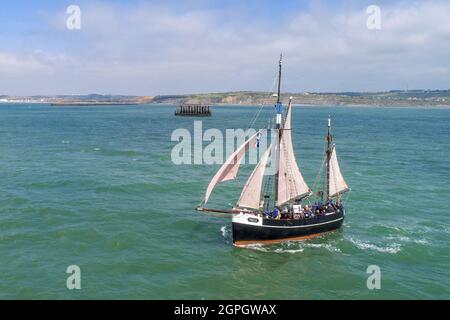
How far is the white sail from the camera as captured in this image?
3284cm

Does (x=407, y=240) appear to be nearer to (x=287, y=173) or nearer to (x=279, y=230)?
(x=279, y=230)

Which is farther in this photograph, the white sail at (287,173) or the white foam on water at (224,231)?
the white foam on water at (224,231)

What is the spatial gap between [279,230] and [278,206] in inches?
99.7

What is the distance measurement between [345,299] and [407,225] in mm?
14081

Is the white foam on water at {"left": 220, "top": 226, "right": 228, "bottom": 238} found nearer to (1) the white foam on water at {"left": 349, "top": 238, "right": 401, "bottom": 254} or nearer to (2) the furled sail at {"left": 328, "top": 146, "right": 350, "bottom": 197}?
(2) the furled sail at {"left": 328, "top": 146, "right": 350, "bottom": 197}

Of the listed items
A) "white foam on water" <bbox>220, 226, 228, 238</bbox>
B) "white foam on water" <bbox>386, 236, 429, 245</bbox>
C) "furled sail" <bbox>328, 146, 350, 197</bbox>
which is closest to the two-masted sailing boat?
"furled sail" <bbox>328, 146, 350, 197</bbox>

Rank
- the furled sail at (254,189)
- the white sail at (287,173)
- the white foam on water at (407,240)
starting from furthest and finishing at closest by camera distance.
Result: the white sail at (287,173) < the white foam on water at (407,240) < the furled sail at (254,189)

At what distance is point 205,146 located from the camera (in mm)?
80938

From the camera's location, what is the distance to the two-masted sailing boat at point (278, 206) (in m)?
30.5

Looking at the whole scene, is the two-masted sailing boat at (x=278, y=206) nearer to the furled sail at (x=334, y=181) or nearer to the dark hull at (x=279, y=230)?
the dark hull at (x=279, y=230)

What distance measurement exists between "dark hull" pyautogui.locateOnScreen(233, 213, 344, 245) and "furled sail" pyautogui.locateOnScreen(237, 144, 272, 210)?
5.90ft

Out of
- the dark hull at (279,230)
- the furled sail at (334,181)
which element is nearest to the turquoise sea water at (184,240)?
the dark hull at (279,230)

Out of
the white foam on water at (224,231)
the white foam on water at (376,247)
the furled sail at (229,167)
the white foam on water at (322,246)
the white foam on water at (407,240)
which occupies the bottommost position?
the white foam on water at (322,246)

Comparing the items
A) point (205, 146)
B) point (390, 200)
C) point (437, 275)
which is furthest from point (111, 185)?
point (205, 146)
